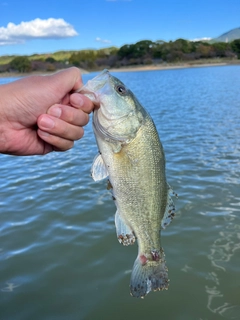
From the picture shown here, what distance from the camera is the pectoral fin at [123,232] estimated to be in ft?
10.4

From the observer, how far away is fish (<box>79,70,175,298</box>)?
2.92 metres

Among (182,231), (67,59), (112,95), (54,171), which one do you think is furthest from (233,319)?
(67,59)

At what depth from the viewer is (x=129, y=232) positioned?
10.5ft

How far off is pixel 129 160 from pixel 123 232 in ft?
2.30

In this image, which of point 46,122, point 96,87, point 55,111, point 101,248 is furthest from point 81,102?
point 101,248

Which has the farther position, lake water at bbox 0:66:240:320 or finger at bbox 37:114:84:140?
lake water at bbox 0:66:240:320

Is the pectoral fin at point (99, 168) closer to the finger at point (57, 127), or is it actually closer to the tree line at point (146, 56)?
the finger at point (57, 127)

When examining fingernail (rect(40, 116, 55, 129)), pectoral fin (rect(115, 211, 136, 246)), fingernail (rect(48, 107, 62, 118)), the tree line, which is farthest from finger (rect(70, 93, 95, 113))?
the tree line

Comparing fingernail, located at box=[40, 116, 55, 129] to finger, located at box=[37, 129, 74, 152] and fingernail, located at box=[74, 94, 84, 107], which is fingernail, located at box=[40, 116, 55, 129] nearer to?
finger, located at box=[37, 129, 74, 152]

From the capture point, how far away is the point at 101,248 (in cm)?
679

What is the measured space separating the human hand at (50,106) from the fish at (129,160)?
201 mm

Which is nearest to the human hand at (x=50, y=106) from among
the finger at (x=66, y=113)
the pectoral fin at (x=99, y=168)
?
the finger at (x=66, y=113)

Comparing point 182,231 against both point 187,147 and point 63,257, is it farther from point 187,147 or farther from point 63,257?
point 187,147

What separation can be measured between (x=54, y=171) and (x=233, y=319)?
8.29 meters
